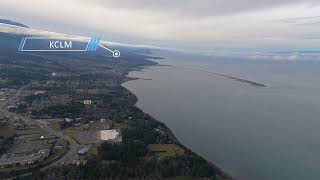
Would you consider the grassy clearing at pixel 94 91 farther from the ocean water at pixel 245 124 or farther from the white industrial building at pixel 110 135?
the white industrial building at pixel 110 135

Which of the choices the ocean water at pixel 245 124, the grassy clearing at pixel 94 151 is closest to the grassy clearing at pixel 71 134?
the grassy clearing at pixel 94 151

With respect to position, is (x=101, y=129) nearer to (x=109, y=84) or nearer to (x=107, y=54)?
(x=109, y=84)

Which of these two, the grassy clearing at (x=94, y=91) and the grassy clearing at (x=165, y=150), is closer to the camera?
the grassy clearing at (x=165, y=150)

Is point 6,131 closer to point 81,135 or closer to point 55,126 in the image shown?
point 55,126

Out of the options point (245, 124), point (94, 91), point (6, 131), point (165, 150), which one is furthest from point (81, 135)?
point (94, 91)
